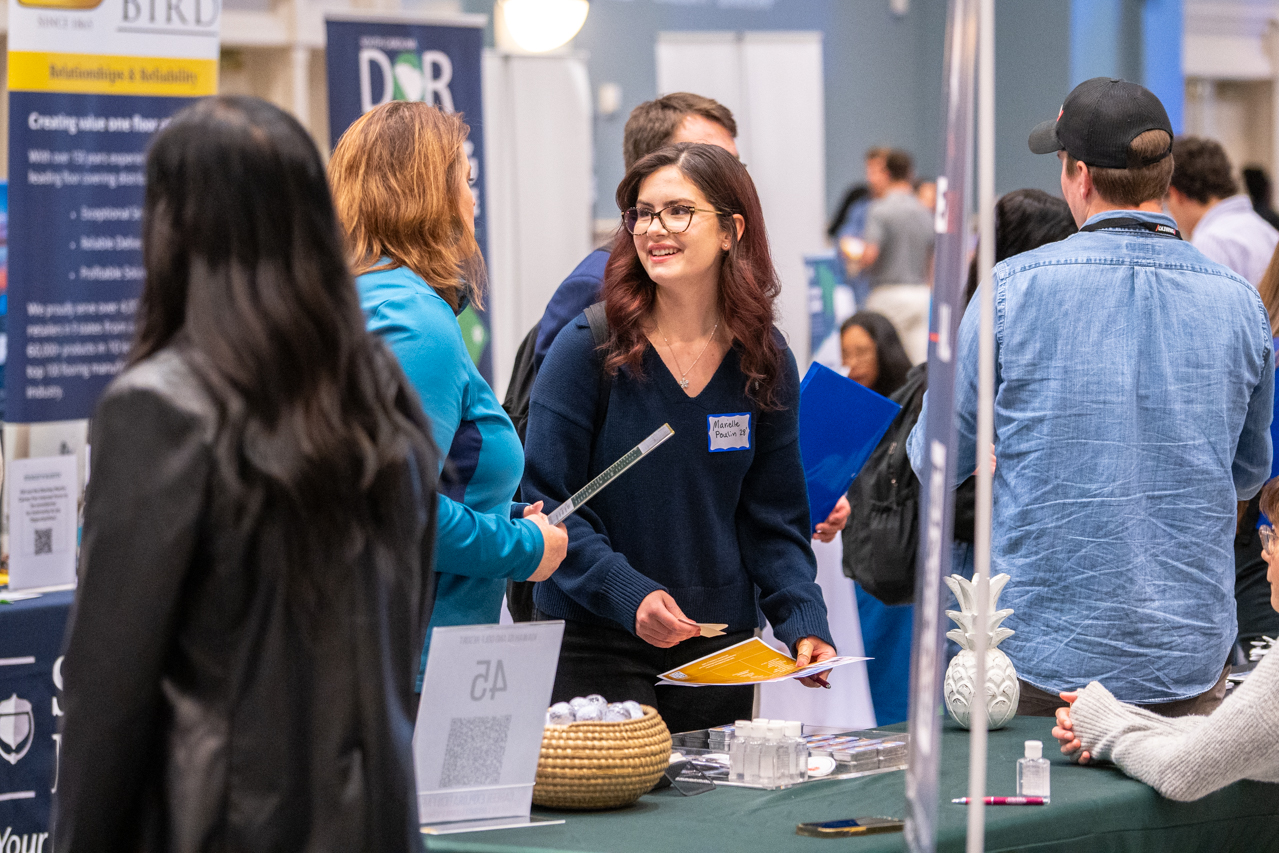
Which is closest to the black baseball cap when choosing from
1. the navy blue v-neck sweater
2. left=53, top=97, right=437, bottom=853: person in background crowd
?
the navy blue v-neck sweater

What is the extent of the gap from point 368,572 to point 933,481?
1.73ft

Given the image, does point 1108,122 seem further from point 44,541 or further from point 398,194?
point 44,541

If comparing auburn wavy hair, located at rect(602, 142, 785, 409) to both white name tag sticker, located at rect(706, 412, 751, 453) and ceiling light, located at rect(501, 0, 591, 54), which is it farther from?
ceiling light, located at rect(501, 0, 591, 54)

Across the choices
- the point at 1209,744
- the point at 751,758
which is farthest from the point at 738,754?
the point at 1209,744

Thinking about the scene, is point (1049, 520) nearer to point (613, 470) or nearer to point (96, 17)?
point (613, 470)

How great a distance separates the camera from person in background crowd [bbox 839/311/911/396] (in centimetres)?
459

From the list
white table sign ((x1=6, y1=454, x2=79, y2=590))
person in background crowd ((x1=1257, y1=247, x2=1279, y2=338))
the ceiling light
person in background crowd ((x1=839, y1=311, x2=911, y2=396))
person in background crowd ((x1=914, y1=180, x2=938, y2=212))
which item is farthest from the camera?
person in background crowd ((x1=914, y1=180, x2=938, y2=212))

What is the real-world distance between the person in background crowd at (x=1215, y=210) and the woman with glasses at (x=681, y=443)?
11.2 feet

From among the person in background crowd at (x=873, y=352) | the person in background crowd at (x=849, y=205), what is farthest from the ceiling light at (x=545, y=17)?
the person in background crowd at (x=849, y=205)

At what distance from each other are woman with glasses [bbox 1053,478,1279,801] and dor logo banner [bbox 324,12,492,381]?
285cm

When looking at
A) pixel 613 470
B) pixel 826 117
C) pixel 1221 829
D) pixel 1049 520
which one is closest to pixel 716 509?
pixel 613 470

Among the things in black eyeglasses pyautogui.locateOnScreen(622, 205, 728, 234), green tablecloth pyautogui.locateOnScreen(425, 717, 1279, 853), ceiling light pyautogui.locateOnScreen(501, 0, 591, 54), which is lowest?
green tablecloth pyautogui.locateOnScreen(425, 717, 1279, 853)

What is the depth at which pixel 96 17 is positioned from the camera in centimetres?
362

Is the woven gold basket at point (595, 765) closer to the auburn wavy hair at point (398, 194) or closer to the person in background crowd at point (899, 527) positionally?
the auburn wavy hair at point (398, 194)
